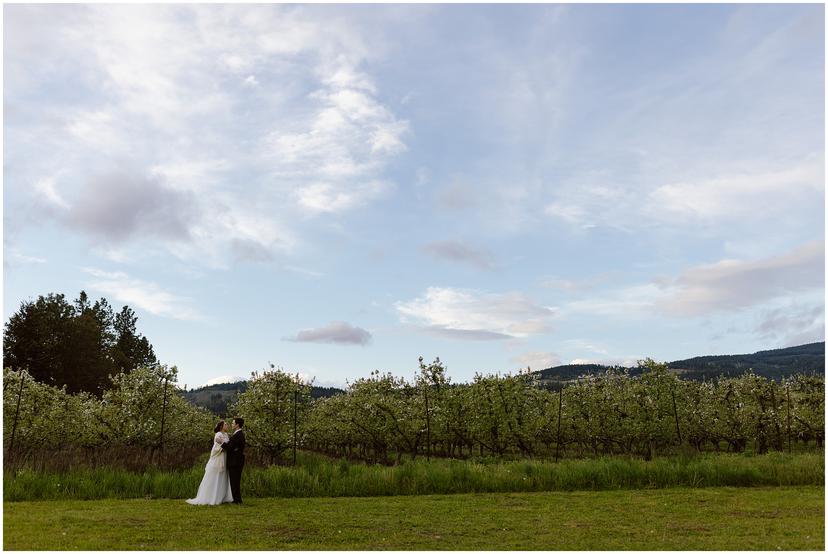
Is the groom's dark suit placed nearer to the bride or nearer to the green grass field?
the bride

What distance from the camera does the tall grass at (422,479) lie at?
15.9m

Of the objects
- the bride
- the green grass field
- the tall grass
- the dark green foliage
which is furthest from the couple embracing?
the dark green foliage

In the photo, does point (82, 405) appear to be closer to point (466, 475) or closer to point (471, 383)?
point (471, 383)

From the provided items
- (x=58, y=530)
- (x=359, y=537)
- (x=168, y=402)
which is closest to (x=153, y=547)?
(x=58, y=530)

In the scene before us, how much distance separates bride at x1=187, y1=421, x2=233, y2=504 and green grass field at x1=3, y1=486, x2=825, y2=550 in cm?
56

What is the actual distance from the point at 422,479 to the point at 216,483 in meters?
5.72

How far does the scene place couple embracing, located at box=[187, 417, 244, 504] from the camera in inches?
584

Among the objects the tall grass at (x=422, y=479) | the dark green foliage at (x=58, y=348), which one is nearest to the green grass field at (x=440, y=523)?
the tall grass at (x=422, y=479)

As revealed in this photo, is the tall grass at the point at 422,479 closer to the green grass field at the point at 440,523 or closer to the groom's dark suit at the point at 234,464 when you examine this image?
the green grass field at the point at 440,523

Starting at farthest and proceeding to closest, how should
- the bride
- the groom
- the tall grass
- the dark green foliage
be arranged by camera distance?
the dark green foliage
the tall grass
the groom
the bride

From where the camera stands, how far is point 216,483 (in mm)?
14875

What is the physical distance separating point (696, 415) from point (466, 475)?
26331mm

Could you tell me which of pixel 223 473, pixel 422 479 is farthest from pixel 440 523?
pixel 223 473

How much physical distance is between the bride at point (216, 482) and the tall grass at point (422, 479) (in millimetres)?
1249
